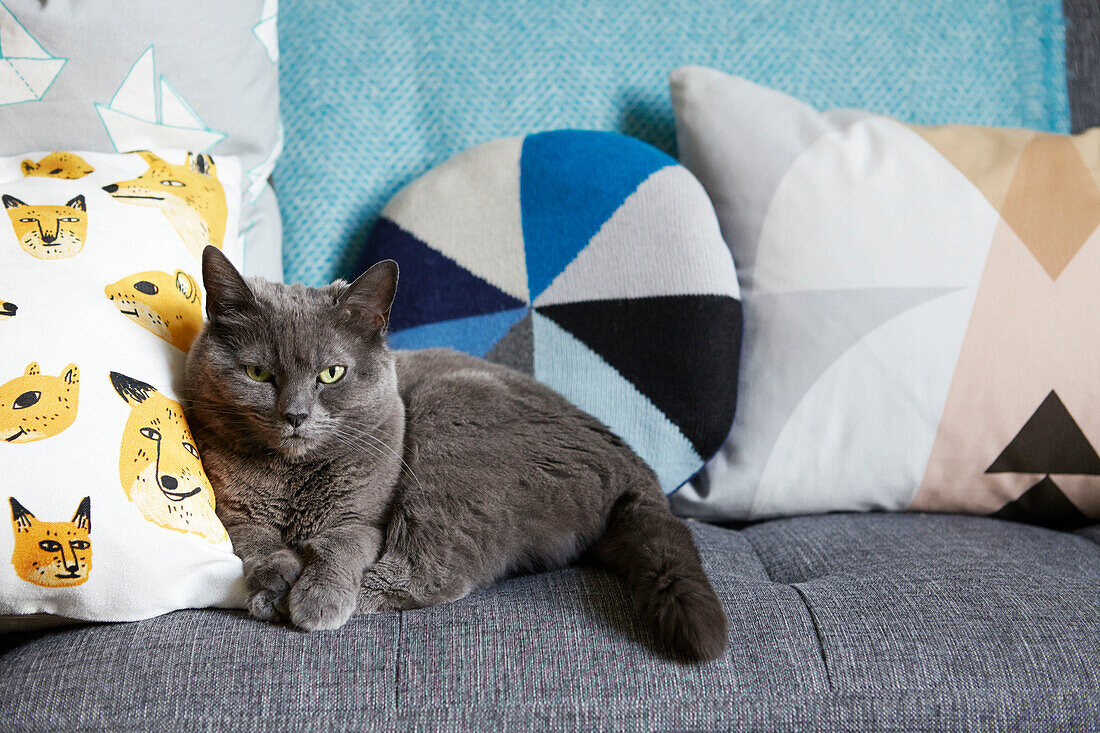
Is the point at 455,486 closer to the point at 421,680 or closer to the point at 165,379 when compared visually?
the point at 421,680

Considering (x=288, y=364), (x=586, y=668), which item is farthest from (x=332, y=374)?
(x=586, y=668)

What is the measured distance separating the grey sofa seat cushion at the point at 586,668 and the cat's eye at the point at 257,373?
31 cm

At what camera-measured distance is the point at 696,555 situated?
36.5 inches

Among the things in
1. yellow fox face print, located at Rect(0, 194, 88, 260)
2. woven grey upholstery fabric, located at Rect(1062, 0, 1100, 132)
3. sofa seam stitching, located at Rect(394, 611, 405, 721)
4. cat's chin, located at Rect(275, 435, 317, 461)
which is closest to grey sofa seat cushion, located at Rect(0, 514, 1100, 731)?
sofa seam stitching, located at Rect(394, 611, 405, 721)

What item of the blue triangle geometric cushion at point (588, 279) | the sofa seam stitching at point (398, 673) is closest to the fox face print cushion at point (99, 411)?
the sofa seam stitching at point (398, 673)

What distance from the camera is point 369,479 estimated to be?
99cm

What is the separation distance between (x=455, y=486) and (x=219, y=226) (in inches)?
22.7

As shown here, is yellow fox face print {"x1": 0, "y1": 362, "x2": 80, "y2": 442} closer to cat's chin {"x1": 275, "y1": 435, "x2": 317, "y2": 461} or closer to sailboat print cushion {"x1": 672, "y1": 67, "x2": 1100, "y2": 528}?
cat's chin {"x1": 275, "y1": 435, "x2": 317, "y2": 461}

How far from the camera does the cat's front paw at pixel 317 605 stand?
0.84 m

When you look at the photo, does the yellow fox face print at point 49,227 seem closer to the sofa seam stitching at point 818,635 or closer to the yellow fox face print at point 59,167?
the yellow fox face print at point 59,167

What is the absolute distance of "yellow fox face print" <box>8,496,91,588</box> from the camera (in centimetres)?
75

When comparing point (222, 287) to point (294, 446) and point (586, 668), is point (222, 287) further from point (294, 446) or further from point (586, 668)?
point (586, 668)

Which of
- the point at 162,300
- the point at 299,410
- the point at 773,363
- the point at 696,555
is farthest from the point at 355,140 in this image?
the point at 696,555

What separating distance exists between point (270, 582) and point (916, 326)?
1.13 metres
